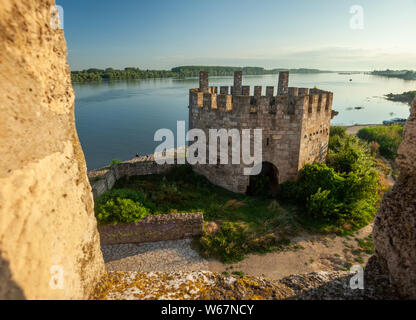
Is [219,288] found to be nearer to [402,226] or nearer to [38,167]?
Answer: [402,226]

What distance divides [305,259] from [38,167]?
24.6 ft

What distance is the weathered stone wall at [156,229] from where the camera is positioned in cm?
793

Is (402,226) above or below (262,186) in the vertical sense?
above

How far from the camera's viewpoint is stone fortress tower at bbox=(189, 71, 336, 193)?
9859 millimetres

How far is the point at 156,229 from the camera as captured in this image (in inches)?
318

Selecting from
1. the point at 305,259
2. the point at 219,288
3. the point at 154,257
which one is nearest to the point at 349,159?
the point at 305,259

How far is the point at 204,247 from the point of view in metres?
7.71

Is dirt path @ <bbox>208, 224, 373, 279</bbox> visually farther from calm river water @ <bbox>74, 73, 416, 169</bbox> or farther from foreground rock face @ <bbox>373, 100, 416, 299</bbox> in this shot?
calm river water @ <bbox>74, 73, 416, 169</bbox>

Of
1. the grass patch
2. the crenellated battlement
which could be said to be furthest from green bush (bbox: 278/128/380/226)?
the crenellated battlement

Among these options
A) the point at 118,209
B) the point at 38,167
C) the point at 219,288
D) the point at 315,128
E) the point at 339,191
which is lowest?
the point at 339,191

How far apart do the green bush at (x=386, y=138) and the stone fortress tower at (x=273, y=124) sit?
7.79 metres

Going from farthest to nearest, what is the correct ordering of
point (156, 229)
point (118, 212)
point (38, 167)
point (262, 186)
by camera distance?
point (262, 186) < point (156, 229) < point (118, 212) < point (38, 167)

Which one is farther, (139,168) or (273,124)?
(139,168)
